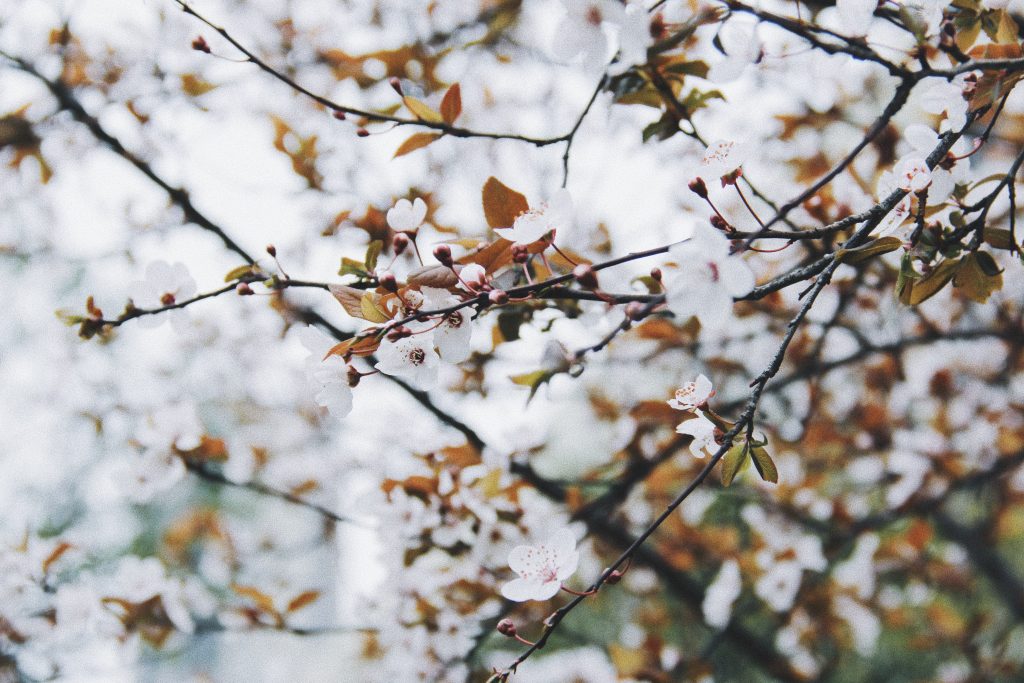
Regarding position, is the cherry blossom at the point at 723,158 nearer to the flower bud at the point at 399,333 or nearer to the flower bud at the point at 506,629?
the flower bud at the point at 399,333

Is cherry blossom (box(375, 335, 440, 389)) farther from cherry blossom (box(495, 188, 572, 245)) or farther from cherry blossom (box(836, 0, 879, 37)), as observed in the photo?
cherry blossom (box(836, 0, 879, 37))

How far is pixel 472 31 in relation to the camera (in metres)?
1.81

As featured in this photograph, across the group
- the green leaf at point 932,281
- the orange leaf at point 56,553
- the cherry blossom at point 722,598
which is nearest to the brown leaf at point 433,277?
the green leaf at point 932,281

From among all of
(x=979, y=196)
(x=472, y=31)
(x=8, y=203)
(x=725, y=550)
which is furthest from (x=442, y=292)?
(x=8, y=203)

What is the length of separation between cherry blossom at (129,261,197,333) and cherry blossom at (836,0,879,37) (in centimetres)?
79

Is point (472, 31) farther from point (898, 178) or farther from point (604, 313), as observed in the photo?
point (898, 178)

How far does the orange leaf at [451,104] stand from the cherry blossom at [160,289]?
0.36 m

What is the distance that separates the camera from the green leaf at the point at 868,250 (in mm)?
558

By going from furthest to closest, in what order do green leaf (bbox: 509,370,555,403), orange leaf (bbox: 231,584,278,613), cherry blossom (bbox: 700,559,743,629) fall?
cherry blossom (bbox: 700,559,743,629)
orange leaf (bbox: 231,584,278,613)
green leaf (bbox: 509,370,555,403)

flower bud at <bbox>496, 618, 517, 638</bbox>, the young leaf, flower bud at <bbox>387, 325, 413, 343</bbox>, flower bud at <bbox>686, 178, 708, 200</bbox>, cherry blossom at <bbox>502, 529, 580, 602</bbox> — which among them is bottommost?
flower bud at <bbox>496, 618, 517, 638</bbox>

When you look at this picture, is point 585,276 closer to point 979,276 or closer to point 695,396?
point 695,396

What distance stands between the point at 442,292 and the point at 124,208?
174 centimetres

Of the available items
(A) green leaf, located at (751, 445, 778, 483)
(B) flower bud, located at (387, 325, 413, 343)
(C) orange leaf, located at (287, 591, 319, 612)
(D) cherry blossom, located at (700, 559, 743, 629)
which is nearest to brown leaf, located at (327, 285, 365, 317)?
(B) flower bud, located at (387, 325, 413, 343)

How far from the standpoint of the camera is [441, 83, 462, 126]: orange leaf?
2.72 ft
